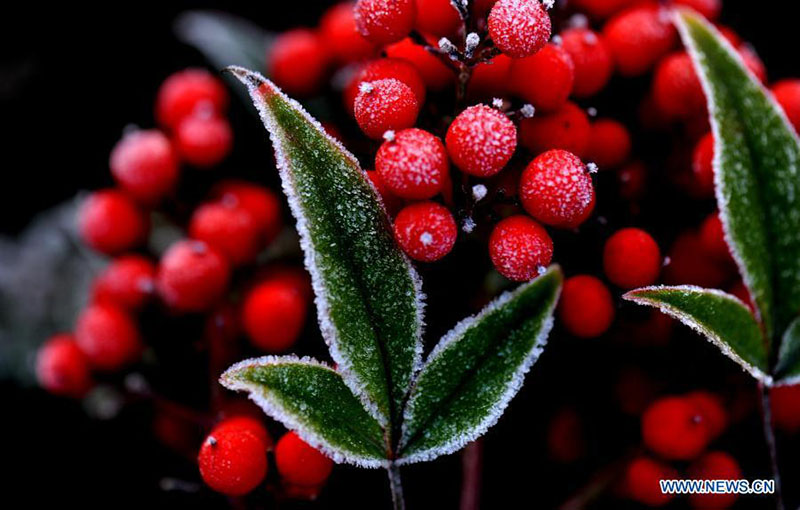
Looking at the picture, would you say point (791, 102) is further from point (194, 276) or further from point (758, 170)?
point (194, 276)

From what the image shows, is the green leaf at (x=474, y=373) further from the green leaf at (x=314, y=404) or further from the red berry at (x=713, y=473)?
the red berry at (x=713, y=473)

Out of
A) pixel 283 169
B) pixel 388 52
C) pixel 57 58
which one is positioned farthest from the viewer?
pixel 57 58

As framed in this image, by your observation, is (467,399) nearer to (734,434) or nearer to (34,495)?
(734,434)

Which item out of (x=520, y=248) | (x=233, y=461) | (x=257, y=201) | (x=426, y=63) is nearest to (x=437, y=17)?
(x=426, y=63)

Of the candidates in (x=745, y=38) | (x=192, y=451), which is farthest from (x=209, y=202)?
(x=745, y=38)

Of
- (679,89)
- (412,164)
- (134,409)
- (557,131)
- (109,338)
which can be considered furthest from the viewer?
(134,409)

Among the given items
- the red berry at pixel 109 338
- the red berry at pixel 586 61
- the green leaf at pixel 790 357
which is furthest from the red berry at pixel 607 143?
the red berry at pixel 109 338
